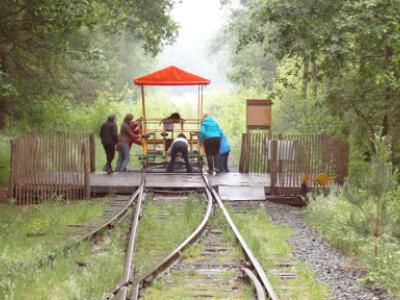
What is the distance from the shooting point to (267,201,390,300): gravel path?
7508 mm

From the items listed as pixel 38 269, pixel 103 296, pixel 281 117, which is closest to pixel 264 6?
pixel 38 269

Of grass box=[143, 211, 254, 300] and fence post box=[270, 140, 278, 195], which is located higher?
fence post box=[270, 140, 278, 195]

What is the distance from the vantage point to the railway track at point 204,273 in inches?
280

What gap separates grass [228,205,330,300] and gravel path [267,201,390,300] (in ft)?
0.48

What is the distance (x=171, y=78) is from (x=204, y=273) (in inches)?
621

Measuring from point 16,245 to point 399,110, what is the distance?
A: 10861mm

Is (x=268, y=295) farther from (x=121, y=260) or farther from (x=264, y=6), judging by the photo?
(x=264, y=6)

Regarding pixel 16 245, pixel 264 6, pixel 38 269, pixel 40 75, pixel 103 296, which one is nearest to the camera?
pixel 103 296

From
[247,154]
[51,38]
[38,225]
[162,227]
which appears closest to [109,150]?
[51,38]

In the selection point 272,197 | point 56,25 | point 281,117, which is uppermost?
point 56,25

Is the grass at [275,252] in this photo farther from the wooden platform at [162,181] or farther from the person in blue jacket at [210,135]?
the person in blue jacket at [210,135]

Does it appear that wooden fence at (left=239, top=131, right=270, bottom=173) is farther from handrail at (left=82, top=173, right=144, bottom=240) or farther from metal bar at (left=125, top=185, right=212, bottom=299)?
metal bar at (left=125, top=185, right=212, bottom=299)

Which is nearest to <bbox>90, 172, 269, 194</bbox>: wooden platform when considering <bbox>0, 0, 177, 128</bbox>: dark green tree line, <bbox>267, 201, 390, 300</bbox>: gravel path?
<bbox>0, 0, 177, 128</bbox>: dark green tree line

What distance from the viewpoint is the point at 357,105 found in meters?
18.2
